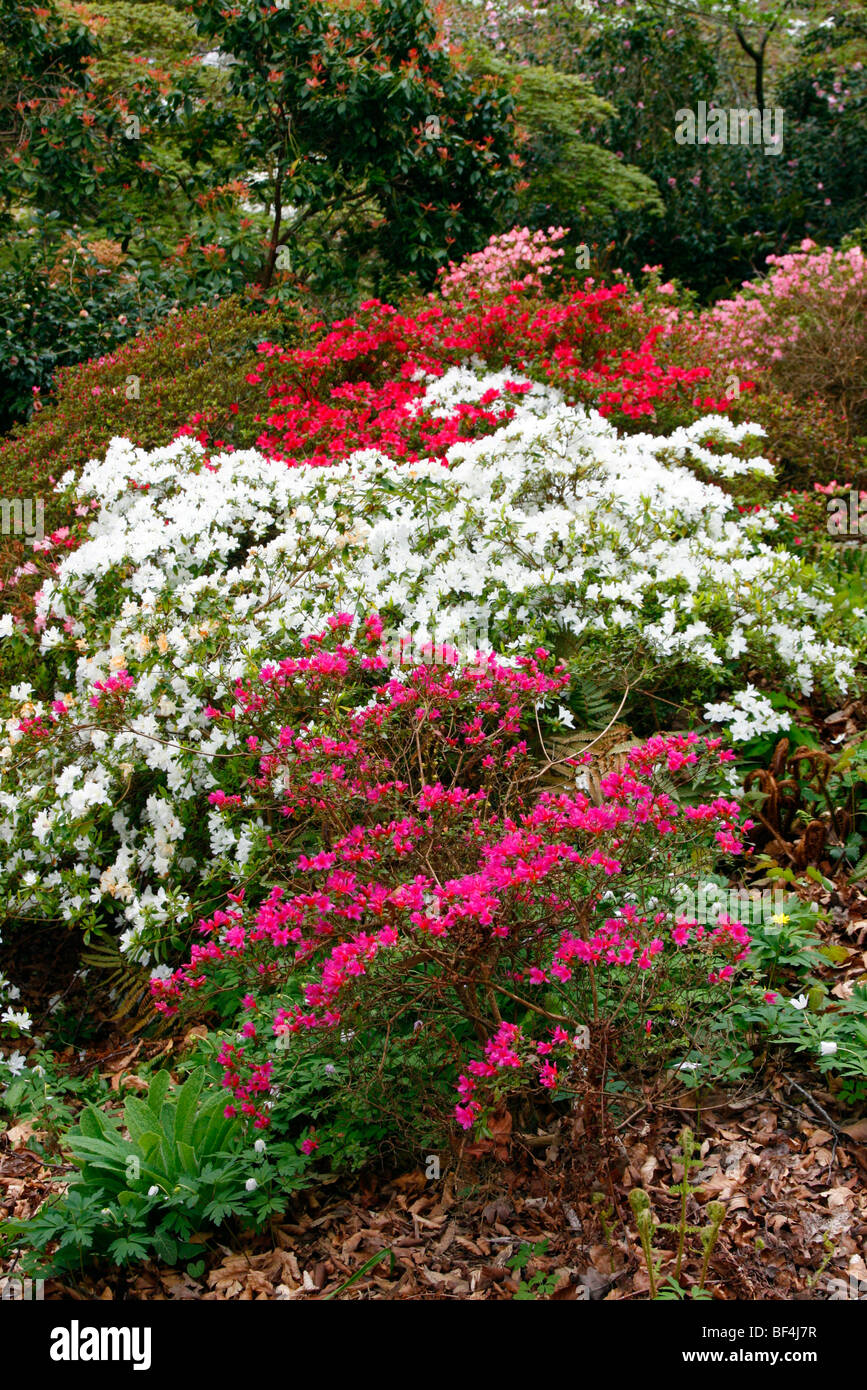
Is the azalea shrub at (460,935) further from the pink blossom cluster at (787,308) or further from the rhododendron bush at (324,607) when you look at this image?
the pink blossom cluster at (787,308)

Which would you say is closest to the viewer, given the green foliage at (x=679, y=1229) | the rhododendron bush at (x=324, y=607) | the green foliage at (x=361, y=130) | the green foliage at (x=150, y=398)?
the green foliage at (x=679, y=1229)

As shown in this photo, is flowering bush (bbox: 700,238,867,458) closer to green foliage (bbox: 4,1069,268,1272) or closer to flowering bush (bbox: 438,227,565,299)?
flowering bush (bbox: 438,227,565,299)

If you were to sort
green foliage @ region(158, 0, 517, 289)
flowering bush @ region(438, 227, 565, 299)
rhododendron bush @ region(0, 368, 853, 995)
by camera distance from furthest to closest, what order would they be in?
green foliage @ region(158, 0, 517, 289)
flowering bush @ region(438, 227, 565, 299)
rhododendron bush @ region(0, 368, 853, 995)

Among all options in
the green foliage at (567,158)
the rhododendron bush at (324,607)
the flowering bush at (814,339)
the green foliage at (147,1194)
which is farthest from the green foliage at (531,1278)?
the green foliage at (567,158)

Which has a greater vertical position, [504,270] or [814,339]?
[504,270]

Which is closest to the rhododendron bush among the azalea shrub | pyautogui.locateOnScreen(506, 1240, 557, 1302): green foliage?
the azalea shrub

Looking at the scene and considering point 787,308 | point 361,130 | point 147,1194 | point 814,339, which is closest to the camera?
point 147,1194

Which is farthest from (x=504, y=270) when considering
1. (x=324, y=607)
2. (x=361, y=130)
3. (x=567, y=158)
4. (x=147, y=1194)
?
(x=147, y=1194)

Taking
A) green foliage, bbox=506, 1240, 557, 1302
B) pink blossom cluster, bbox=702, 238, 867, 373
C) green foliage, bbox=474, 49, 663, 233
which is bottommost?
green foliage, bbox=506, 1240, 557, 1302

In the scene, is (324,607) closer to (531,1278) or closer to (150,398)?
(531,1278)

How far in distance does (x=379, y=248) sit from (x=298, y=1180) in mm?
8794
